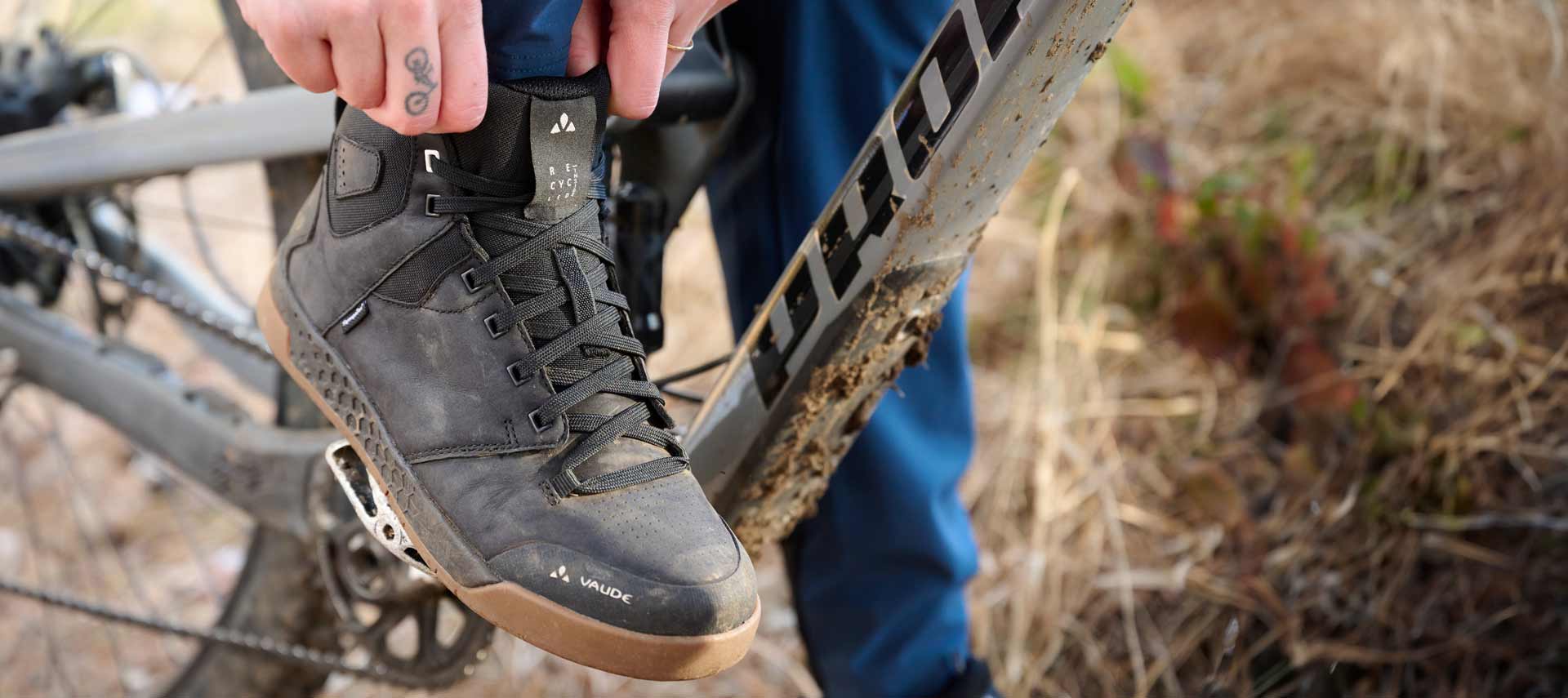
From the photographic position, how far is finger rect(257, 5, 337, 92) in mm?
590

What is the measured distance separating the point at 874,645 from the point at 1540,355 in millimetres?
930

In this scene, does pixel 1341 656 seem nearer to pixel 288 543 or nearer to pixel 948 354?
pixel 948 354

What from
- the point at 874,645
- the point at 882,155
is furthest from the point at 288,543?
the point at 882,155

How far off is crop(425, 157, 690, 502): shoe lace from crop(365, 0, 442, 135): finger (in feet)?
0.26

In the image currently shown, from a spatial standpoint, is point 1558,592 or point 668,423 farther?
point 1558,592

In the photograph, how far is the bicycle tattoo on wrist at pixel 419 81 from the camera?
60 cm

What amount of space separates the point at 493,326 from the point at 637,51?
0.20 meters

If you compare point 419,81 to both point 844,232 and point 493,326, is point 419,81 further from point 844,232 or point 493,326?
point 844,232

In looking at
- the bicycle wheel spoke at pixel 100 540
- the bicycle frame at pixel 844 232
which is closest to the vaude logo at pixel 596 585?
the bicycle frame at pixel 844 232

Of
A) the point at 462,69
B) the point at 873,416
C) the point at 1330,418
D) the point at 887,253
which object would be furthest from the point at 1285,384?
the point at 462,69

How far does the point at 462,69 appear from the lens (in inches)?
24.6

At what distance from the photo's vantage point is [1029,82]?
71 cm

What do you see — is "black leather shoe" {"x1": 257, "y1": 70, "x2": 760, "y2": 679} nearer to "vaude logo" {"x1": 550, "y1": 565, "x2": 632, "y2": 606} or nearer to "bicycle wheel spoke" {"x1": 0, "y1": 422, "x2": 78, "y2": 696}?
"vaude logo" {"x1": 550, "y1": 565, "x2": 632, "y2": 606}

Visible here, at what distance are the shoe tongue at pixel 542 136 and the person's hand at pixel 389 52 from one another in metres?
0.04
